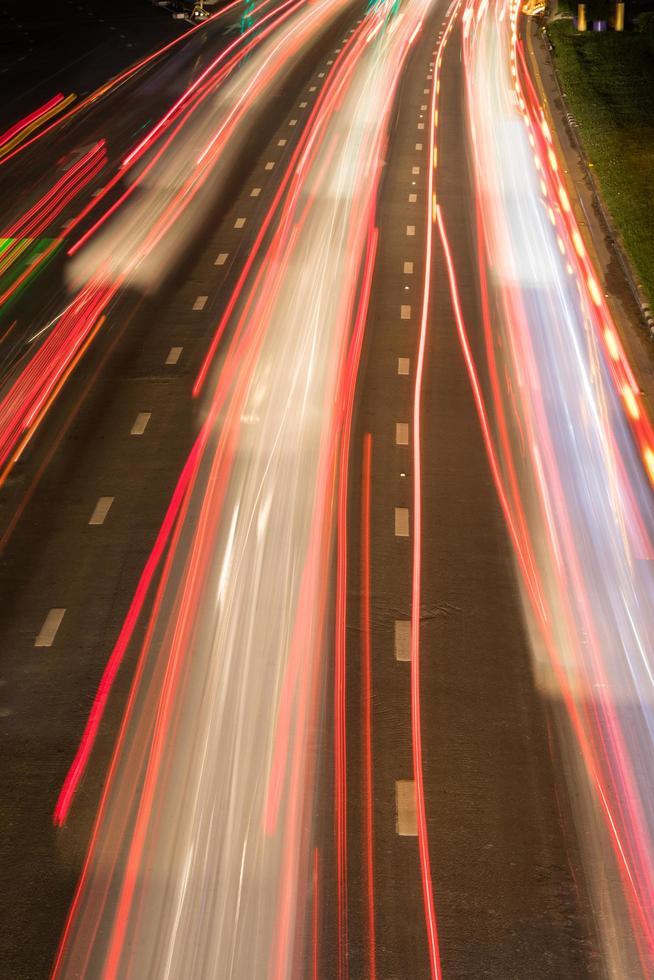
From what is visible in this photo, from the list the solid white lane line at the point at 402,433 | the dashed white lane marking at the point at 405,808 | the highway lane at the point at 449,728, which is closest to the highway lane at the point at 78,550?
the highway lane at the point at 449,728

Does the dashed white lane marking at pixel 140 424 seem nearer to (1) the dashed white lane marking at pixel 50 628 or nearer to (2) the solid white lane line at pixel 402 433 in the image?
(2) the solid white lane line at pixel 402 433

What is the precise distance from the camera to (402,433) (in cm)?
1759

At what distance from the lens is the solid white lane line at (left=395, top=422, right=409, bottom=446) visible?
17.3 meters

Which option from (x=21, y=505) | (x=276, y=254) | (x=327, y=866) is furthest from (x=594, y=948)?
(x=276, y=254)

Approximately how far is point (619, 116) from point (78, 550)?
24.6m

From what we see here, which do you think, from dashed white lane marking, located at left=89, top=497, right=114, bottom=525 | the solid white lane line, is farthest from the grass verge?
dashed white lane marking, located at left=89, top=497, right=114, bottom=525

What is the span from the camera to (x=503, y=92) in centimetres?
3888

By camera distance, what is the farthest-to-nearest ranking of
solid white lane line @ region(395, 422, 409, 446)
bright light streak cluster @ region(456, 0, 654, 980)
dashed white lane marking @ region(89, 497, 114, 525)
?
solid white lane line @ region(395, 422, 409, 446), dashed white lane marking @ region(89, 497, 114, 525), bright light streak cluster @ region(456, 0, 654, 980)

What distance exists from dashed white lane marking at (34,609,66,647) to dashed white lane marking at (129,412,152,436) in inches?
181

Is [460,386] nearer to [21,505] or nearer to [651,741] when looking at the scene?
[21,505]

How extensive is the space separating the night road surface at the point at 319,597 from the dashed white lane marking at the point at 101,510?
53 mm

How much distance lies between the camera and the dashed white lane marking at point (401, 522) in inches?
592

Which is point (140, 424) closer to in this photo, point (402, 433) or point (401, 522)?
point (402, 433)

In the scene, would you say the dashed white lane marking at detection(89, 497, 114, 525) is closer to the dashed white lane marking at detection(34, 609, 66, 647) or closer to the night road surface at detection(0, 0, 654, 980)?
the night road surface at detection(0, 0, 654, 980)
